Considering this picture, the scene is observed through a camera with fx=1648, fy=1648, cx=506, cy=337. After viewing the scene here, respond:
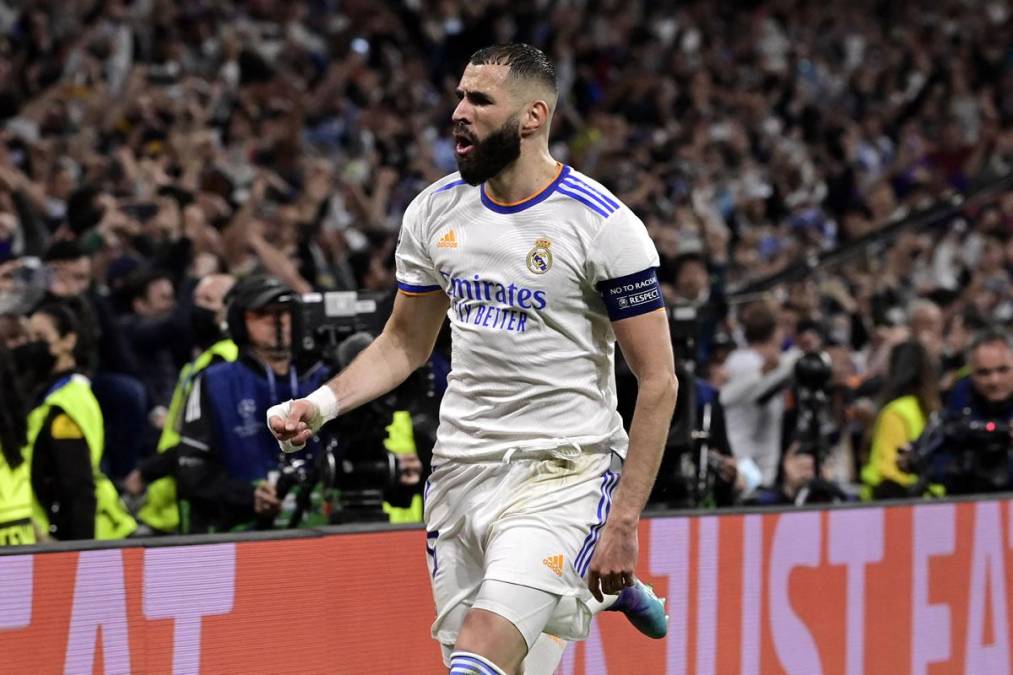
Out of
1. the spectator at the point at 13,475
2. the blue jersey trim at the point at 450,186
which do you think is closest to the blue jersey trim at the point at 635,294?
the blue jersey trim at the point at 450,186

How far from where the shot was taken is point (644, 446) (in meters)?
3.93

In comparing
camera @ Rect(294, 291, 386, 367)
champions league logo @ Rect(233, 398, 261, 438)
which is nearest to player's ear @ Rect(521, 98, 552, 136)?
camera @ Rect(294, 291, 386, 367)

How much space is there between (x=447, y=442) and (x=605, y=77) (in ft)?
44.4

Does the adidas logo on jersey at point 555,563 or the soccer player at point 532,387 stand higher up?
the soccer player at point 532,387

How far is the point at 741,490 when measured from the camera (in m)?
7.99

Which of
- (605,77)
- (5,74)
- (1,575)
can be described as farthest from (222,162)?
(1,575)

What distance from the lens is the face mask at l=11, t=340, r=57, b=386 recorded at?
6.48 metres

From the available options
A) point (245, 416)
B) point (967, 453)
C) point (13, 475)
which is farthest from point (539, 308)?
point (967, 453)

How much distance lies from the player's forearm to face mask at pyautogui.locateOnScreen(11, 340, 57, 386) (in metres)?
3.29

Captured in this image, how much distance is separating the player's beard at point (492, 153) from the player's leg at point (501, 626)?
39.6 inches

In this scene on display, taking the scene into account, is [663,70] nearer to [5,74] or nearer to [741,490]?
[5,74]

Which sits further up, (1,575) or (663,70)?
(663,70)

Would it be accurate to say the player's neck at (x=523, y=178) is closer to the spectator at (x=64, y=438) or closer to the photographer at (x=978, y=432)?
the spectator at (x=64, y=438)

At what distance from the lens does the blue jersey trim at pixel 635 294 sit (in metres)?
3.98
